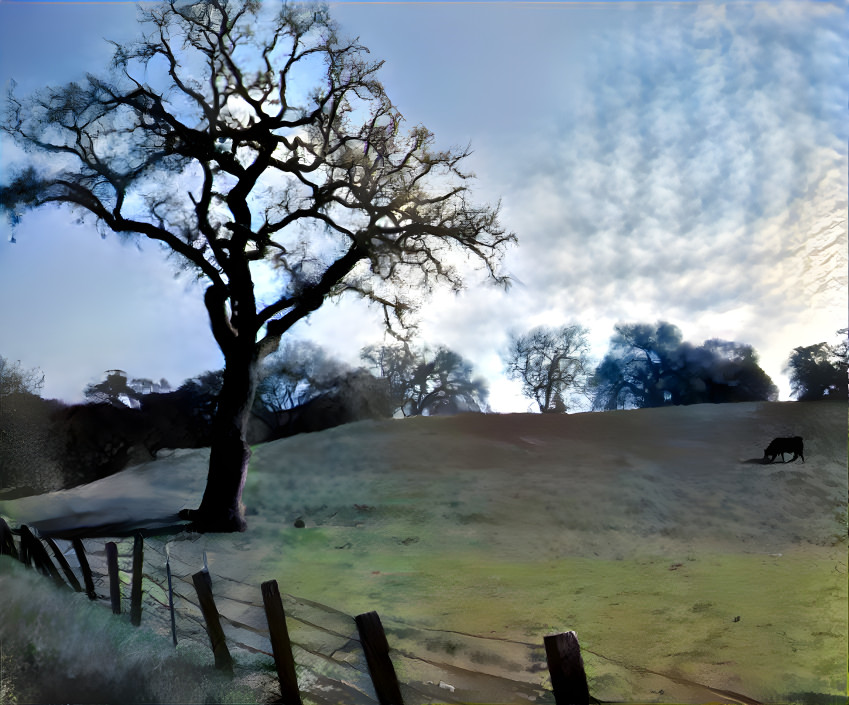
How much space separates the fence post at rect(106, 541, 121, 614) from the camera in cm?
237

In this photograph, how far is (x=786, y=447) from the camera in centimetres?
259

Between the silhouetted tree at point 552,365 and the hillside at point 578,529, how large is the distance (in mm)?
112

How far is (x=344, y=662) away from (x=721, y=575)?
1.44 meters

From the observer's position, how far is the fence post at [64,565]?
2.56 m

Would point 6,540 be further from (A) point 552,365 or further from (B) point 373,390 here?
(A) point 552,365

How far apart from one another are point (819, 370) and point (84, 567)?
11.7 feet

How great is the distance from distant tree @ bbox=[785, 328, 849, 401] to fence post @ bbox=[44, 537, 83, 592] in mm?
3431

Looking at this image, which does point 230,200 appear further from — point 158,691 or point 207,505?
point 158,691

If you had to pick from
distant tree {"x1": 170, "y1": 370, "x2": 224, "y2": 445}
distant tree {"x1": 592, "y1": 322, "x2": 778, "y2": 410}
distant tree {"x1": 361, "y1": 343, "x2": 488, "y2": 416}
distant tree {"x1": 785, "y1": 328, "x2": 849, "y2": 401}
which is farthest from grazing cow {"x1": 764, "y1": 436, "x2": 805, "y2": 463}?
distant tree {"x1": 170, "y1": 370, "x2": 224, "y2": 445}

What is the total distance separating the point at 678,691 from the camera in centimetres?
153

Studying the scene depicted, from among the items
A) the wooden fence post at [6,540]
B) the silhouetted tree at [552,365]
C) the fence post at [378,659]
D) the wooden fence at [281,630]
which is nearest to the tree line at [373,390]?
the silhouetted tree at [552,365]

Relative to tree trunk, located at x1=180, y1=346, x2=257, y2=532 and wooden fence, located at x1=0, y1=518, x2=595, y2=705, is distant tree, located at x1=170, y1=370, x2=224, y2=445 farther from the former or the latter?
wooden fence, located at x1=0, y1=518, x2=595, y2=705

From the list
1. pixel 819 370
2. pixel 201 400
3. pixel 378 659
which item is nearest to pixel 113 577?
pixel 201 400

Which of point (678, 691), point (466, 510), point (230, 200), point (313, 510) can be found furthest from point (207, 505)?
point (678, 691)
